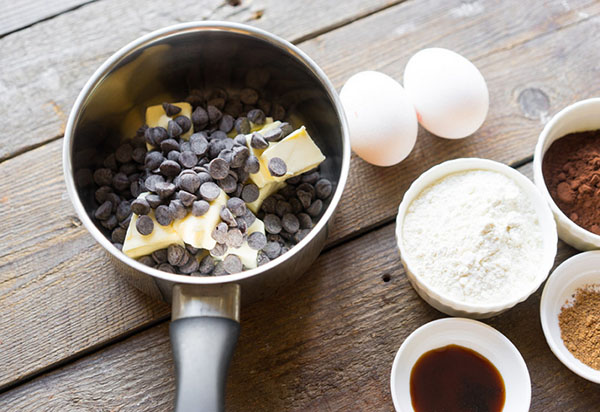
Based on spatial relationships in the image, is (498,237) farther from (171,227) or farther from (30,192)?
(30,192)

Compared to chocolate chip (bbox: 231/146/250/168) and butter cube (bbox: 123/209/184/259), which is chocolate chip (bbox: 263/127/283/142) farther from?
butter cube (bbox: 123/209/184/259)

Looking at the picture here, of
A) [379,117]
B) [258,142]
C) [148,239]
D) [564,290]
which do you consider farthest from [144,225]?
[564,290]

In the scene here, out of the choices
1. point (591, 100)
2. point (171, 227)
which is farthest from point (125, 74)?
point (591, 100)

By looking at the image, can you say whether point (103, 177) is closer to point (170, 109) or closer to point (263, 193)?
point (170, 109)

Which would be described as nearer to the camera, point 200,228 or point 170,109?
point 200,228

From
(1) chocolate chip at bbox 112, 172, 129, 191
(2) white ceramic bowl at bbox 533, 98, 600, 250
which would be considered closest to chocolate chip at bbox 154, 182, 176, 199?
(1) chocolate chip at bbox 112, 172, 129, 191
